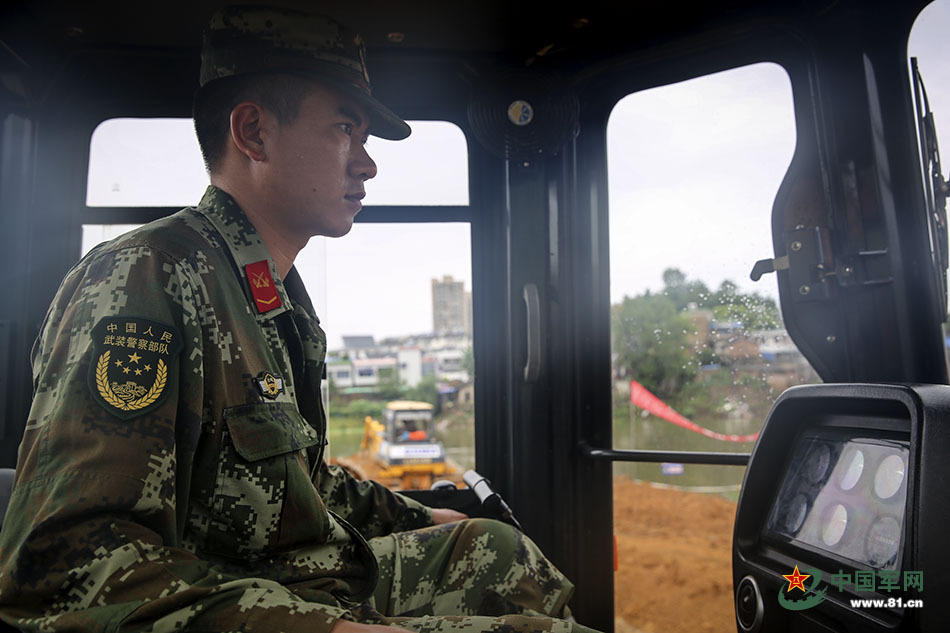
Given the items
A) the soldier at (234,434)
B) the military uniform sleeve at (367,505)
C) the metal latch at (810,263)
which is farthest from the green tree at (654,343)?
the military uniform sleeve at (367,505)

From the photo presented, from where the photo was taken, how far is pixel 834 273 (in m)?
1.72

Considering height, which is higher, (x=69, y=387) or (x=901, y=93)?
(x=901, y=93)

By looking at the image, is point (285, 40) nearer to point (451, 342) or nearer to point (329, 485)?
point (329, 485)

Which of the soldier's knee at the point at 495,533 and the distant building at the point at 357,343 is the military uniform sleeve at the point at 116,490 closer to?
the soldier's knee at the point at 495,533

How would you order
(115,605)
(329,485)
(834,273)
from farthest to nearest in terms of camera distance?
1. (834,273)
2. (329,485)
3. (115,605)

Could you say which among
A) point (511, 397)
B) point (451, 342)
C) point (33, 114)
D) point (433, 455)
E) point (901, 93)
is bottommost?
point (433, 455)

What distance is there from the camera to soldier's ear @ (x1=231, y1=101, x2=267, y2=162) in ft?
4.47

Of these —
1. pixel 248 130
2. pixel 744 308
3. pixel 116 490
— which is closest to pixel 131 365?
pixel 116 490

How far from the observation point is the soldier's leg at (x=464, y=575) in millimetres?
1497

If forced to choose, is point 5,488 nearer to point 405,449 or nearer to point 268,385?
point 268,385

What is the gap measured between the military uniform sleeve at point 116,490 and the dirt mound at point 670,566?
3.40 m

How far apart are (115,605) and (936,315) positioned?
68.6 inches

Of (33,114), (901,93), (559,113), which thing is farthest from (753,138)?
(33,114)

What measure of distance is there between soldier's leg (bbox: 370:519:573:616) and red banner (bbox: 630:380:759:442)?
76 centimetres
